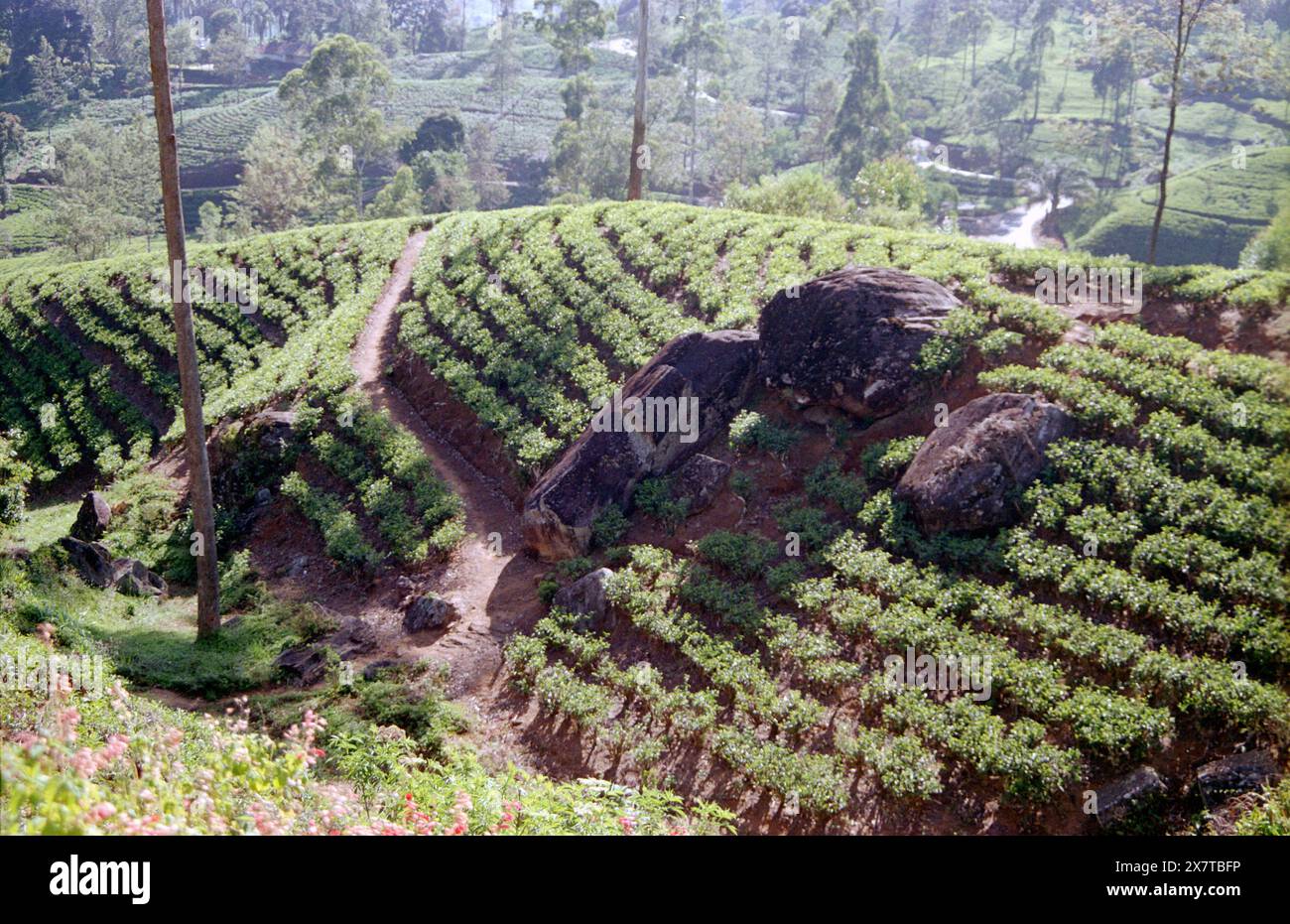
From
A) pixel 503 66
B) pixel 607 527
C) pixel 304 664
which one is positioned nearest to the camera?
pixel 304 664

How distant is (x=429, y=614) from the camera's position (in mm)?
16828

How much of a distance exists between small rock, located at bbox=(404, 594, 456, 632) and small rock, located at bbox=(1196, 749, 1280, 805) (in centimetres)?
1199

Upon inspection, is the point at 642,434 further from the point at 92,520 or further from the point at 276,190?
the point at 276,190

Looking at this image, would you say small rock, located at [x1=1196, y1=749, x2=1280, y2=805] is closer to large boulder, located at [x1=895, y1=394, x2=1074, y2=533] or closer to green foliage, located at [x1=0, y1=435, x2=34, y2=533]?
large boulder, located at [x1=895, y1=394, x2=1074, y2=533]

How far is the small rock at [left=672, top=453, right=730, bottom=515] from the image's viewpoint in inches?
683

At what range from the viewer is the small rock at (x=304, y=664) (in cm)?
1526

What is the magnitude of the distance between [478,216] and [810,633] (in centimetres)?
2662

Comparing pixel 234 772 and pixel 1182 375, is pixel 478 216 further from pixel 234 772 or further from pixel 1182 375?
pixel 234 772

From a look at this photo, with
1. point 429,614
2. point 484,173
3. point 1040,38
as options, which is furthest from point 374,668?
point 1040,38

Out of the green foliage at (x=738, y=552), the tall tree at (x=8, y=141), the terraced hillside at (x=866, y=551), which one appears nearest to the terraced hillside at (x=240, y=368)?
the terraced hillside at (x=866, y=551)

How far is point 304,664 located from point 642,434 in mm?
7609

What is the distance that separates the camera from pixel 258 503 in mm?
22484
